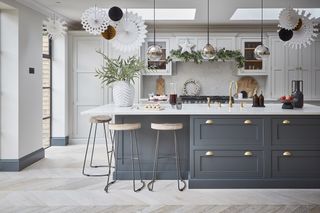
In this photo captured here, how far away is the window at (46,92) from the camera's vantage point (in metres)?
7.83

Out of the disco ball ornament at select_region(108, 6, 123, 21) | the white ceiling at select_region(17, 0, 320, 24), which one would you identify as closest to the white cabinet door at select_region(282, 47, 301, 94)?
the white ceiling at select_region(17, 0, 320, 24)

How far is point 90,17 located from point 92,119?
1.43m

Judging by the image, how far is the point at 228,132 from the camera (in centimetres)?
480

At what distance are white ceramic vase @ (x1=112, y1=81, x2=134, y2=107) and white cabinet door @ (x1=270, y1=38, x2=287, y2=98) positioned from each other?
4.04 m

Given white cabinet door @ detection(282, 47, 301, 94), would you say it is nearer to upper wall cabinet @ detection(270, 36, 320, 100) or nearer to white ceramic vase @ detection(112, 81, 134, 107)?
upper wall cabinet @ detection(270, 36, 320, 100)

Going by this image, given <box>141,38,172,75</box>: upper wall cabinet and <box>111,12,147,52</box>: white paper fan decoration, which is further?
<box>141,38,172,75</box>: upper wall cabinet

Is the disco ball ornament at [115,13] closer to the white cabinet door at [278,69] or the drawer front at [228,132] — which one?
the drawer front at [228,132]

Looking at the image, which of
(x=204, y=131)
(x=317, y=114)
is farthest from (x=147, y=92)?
(x=317, y=114)

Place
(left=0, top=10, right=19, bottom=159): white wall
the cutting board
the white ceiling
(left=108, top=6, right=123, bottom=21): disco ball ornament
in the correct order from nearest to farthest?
(left=108, top=6, right=123, bottom=21): disco ball ornament → (left=0, top=10, right=19, bottom=159): white wall → the white ceiling → the cutting board

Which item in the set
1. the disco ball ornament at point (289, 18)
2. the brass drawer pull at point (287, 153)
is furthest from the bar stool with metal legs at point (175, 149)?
the disco ball ornament at point (289, 18)

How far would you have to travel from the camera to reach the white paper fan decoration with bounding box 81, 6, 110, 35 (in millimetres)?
5305

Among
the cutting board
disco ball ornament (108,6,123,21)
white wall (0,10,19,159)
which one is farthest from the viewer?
the cutting board

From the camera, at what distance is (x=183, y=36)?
8.23m

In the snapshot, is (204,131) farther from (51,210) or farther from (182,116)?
(51,210)
